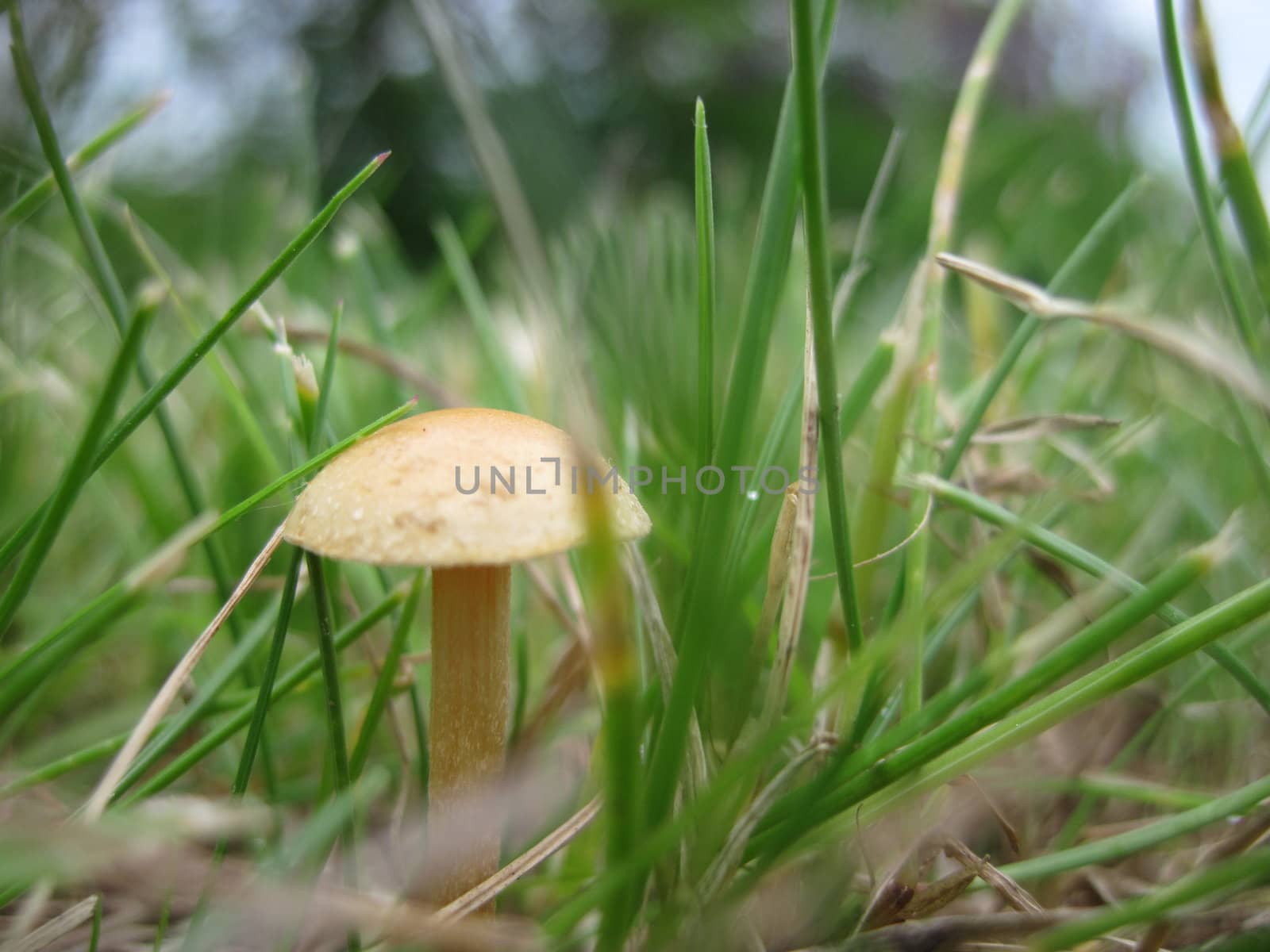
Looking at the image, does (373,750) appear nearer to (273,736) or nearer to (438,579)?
(273,736)

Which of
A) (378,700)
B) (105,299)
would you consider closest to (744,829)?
Result: (378,700)

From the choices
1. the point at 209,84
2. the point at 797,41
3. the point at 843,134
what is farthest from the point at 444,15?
the point at 843,134

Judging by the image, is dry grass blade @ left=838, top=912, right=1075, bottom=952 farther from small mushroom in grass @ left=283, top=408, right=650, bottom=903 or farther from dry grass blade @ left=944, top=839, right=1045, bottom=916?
Answer: small mushroom in grass @ left=283, top=408, right=650, bottom=903

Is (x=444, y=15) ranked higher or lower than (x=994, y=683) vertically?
higher

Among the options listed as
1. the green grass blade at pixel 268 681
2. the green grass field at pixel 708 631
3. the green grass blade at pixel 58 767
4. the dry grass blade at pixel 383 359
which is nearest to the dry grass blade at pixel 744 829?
the green grass field at pixel 708 631

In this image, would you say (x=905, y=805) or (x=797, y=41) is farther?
(x=905, y=805)
